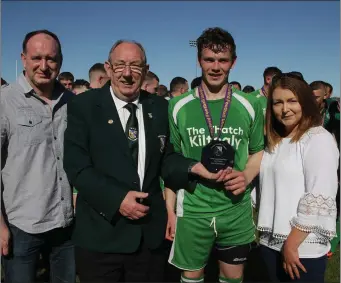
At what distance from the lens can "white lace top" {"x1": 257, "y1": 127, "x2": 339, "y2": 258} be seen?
229 cm

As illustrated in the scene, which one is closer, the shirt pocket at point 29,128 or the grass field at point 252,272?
the shirt pocket at point 29,128

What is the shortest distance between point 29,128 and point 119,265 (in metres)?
1.16

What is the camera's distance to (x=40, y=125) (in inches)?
101

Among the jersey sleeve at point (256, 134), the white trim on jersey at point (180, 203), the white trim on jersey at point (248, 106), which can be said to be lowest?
the white trim on jersey at point (180, 203)

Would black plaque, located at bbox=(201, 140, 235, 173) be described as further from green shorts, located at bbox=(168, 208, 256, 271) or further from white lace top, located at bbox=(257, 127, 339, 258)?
green shorts, located at bbox=(168, 208, 256, 271)

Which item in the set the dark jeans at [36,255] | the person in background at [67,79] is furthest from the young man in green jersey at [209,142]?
the person in background at [67,79]

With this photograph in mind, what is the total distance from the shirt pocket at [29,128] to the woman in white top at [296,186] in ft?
5.37

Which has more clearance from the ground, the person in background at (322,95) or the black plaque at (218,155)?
the person in background at (322,95)

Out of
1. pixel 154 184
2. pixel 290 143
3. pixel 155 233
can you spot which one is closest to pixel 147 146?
pixel 154 184

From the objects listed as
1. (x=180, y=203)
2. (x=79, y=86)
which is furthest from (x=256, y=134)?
(x=79, y=86)

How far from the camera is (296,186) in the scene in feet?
7.88

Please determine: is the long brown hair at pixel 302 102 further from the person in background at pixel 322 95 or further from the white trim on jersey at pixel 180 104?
the person in background at pixel 322 95

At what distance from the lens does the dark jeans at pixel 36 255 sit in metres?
2.60

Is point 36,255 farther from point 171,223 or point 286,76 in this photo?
point 286,76
